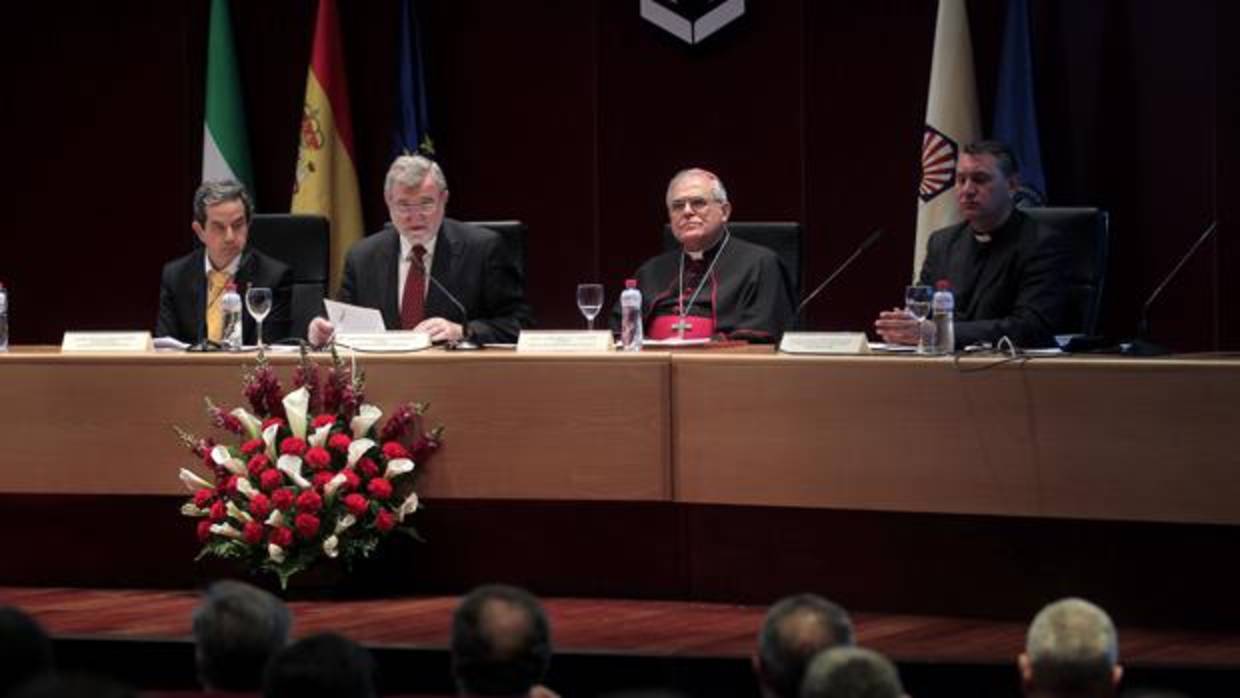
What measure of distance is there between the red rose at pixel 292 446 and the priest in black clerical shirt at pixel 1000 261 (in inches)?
63.1

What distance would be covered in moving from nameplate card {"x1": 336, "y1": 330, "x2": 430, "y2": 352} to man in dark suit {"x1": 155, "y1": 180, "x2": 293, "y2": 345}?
2.89 ft

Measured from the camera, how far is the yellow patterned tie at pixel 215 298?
21.4ft

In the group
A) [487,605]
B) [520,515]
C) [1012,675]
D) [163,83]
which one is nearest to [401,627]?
[520,515]

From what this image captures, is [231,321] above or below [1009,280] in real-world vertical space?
below

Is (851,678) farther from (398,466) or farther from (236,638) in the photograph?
(398,466)

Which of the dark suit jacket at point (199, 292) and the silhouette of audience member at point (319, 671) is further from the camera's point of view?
the dark suit jacket at point (199, 292)

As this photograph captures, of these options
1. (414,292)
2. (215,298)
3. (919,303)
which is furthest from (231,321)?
(919,303)

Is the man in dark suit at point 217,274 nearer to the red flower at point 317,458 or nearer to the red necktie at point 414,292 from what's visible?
the red necktie at point 414,292

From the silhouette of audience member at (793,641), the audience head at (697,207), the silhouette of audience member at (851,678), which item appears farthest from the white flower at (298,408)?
the silhouette of audience member at (851,678)

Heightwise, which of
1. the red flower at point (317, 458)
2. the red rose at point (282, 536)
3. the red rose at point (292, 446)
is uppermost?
the red rose at point (292, 446)

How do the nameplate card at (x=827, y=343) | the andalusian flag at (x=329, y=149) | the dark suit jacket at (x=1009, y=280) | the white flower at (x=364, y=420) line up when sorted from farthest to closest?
the andalusian flag at (x=329, y=149)
the dark suit jacket at (x=1009, y=280)
the white flower at (x=364, y=420)
the nameplate card at (x=827, y=343)

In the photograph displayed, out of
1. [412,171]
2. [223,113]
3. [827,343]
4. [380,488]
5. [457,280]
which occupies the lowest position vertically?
[380,488]

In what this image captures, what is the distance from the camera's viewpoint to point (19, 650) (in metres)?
2.90

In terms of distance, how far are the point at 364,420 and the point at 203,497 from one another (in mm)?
465
